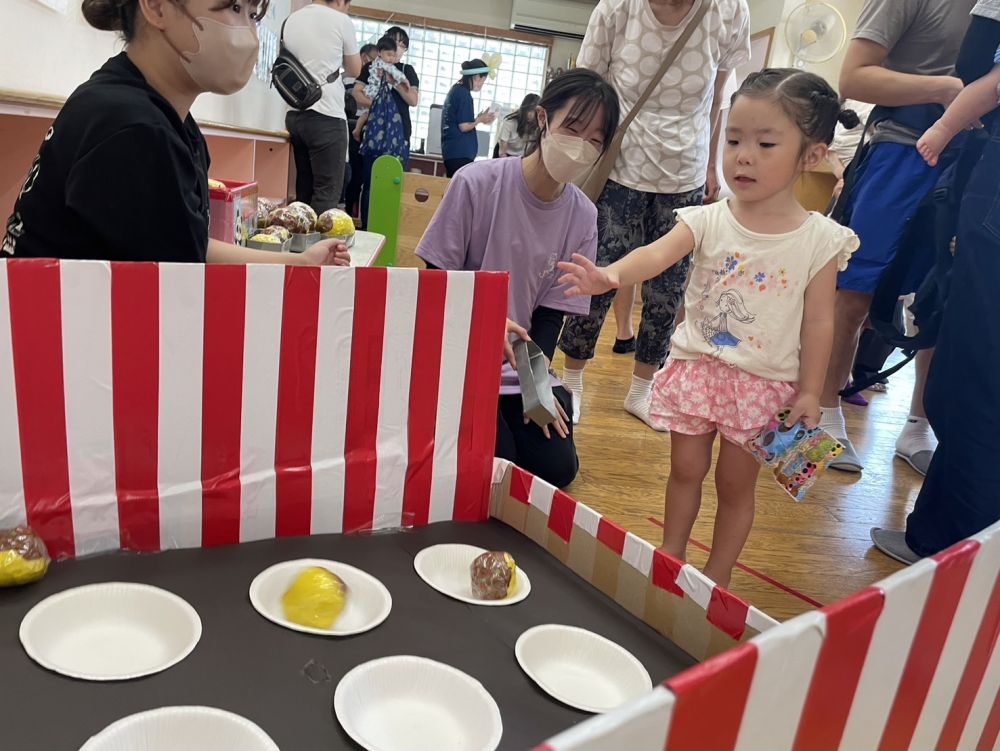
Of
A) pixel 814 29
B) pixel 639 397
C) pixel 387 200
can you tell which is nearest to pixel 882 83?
pixel 639 397

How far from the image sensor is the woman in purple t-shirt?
1.66 meters

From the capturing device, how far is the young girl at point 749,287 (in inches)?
50.8

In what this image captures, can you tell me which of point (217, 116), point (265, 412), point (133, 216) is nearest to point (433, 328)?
point (265, 412)

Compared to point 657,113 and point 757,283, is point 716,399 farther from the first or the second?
point 657,113

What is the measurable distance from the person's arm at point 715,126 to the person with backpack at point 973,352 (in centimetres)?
113

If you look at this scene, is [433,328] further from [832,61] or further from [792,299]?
[832,61]

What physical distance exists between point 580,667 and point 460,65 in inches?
364

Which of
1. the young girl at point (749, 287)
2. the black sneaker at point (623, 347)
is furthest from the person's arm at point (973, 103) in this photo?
the black sneaker at point (623, 347)

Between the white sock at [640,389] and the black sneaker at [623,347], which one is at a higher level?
the white sock at [640,389]

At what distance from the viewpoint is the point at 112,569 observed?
2.76ft

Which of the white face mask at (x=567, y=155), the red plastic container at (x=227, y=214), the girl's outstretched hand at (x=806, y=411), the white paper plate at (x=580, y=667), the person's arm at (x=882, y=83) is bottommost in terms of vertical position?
the white paper plate at (x=580, y=667)

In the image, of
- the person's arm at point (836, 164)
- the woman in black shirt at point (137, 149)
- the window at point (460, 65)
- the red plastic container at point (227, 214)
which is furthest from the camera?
the window at point (460, 65)

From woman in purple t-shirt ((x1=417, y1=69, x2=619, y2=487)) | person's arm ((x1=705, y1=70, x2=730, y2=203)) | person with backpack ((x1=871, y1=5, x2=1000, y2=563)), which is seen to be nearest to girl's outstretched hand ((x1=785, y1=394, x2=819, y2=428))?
person with backpack ((x1=871, y1=5, x2=1000, y2=563))

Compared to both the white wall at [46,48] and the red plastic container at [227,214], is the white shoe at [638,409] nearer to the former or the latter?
the red plastic container at [227,214]
